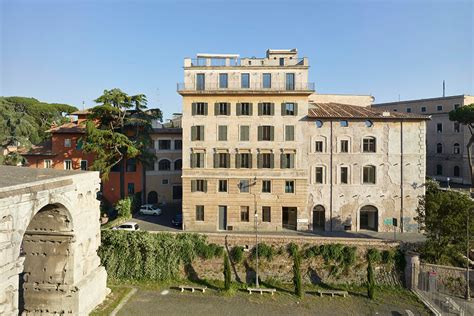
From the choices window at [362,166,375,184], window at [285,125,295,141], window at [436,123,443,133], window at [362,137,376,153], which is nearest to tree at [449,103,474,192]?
window at [436,123,443,133]

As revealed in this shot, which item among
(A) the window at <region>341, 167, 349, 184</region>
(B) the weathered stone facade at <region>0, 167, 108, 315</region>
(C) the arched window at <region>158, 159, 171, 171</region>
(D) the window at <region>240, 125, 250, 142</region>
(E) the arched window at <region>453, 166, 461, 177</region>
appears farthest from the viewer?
(E) the arched window at <region>453, 166, 461, 177</region>

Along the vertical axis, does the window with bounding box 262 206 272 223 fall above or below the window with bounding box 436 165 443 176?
below

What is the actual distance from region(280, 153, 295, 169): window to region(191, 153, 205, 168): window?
8167 mm

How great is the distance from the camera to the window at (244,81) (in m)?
32.7

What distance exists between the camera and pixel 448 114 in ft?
174

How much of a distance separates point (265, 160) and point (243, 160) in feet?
7.43

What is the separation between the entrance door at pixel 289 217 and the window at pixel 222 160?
24.8 ft

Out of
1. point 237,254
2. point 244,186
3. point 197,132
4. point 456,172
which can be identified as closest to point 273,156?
point 244,186

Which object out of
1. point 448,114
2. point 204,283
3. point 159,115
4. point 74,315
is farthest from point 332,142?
point 448,114

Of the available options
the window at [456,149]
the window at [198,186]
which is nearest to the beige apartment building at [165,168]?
the window at [198,186]

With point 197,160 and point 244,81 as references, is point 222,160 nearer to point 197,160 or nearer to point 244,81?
point 197,160

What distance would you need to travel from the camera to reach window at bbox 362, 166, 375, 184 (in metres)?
33.0

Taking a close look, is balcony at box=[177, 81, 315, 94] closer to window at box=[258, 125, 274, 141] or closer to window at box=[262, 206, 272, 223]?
window at box=[258, 125, 274, 141]

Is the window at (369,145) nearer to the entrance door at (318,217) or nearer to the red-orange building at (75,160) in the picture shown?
the entrance door at (318,217)
